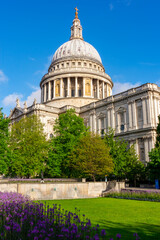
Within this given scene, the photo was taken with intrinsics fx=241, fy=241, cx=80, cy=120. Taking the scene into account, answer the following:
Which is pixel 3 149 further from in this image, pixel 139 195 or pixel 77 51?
pixel 77 51

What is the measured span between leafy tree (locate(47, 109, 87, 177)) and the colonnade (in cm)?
3085

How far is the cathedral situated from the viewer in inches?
1810

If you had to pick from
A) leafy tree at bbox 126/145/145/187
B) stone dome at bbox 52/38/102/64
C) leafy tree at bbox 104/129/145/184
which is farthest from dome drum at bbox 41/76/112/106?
leafy tree at bbox 126/145/145/187

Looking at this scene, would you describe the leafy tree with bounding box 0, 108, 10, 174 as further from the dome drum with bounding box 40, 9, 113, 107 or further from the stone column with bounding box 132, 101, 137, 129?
the dome drum with bounding box 40, 9, 113, 107

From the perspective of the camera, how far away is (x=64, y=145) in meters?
41.4

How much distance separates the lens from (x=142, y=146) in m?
45.9

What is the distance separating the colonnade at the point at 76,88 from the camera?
76.0 meters

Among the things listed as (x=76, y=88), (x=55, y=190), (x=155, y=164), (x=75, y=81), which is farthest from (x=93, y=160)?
(x=75, y=81)

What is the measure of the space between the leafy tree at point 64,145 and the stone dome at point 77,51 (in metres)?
45.9

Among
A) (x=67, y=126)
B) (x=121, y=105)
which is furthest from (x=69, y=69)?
(x=67, y=126)

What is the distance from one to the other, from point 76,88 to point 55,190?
53153 millimetres

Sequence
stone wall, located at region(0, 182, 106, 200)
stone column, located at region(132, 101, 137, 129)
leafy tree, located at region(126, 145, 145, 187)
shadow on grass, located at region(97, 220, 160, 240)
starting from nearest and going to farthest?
shadow on grass, located at region(97, 220, 160, 240), stone wall, located at region(0, 182, 106, 200), leafy tree, located at region(126, 145, 145, 187), stone column, located at region(132, 101, 137, 129)

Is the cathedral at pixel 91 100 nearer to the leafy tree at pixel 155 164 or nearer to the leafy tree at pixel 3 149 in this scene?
the leafy tree at pixel 155 164

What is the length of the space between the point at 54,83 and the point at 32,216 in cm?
7167
